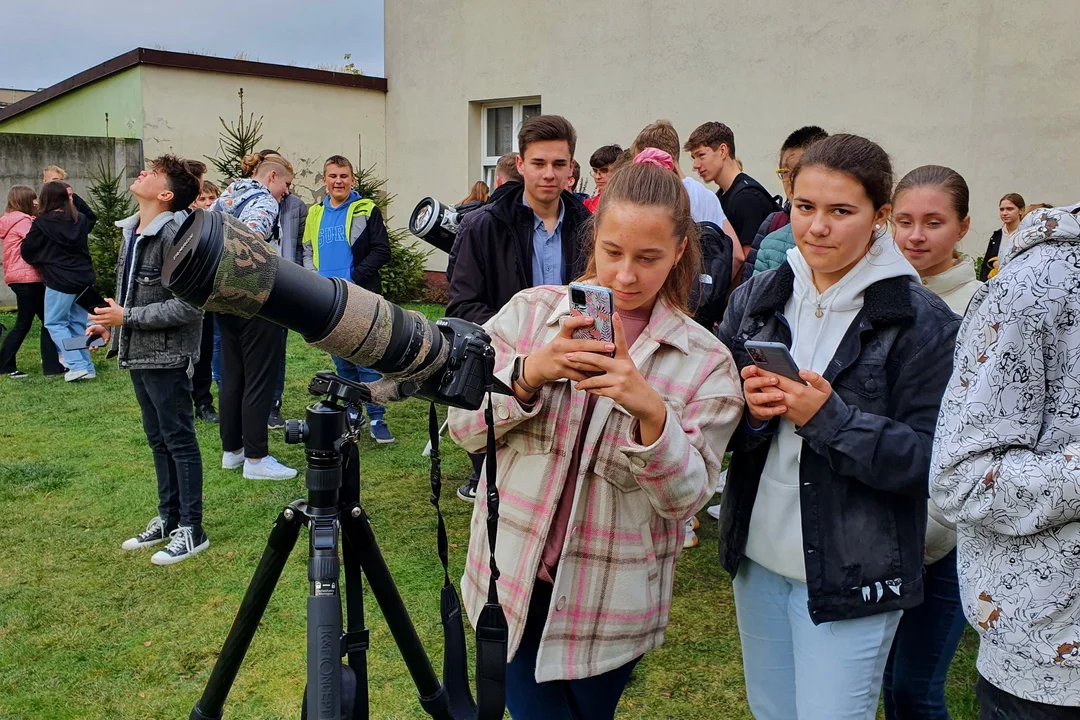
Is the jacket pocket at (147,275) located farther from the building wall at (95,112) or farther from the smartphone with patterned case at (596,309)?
the building wall at (95,112)

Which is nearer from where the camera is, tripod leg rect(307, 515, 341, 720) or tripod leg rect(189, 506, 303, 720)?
tripod leg rect(307, 515, 341, 720)

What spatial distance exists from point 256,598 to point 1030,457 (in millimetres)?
1614

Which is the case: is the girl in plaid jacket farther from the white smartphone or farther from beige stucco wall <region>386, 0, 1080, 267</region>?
beige stucco wall <region>386, 0, 1080, 267</region>

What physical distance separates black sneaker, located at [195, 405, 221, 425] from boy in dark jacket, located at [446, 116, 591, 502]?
4.33 m

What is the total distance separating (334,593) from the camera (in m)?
1.72

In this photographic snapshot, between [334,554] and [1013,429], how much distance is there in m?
1.35

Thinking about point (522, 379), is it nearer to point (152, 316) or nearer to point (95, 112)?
point (152, 316)

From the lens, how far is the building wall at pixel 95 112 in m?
13.5

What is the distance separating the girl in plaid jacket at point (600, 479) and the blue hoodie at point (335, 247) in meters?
5.56

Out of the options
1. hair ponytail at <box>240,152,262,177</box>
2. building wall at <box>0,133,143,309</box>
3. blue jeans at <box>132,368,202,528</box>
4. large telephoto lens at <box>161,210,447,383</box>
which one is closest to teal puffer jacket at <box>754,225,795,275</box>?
large telephoto lens at <box>161,210,447,383</box>

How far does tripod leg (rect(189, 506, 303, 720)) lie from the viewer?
1846 mm

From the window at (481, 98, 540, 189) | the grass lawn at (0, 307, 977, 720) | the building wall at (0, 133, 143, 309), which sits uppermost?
the window at (481, 98, 540, 189)

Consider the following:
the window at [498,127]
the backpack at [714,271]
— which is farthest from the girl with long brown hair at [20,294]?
the backpack at [714,271]

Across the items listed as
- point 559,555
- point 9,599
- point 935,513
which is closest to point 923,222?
point 935,513
